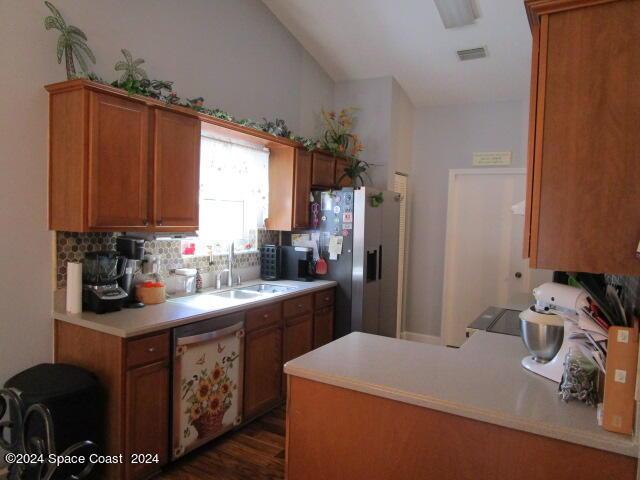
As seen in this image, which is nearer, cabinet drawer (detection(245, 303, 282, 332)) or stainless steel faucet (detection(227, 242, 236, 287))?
cabinet drawer (detection(245, 303, 282, 332))

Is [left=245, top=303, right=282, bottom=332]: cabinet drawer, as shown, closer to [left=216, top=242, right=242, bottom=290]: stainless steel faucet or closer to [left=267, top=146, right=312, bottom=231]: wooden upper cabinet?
[left=216, top=242, right=242, bottom=290]: stainless steel faucet

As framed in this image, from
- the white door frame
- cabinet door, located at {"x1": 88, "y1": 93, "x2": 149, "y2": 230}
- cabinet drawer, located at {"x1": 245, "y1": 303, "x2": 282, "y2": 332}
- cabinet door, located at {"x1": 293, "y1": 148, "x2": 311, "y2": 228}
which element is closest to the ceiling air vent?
the white door frame

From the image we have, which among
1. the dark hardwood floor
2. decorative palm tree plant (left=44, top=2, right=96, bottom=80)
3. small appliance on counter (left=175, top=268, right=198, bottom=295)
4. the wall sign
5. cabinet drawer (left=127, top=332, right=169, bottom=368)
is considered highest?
decorative palm tree plant (left=44, top=2, right=96, bottom=80)

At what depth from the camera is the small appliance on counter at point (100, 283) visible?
8.16 ft

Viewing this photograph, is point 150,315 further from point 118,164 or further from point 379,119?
point 379,119

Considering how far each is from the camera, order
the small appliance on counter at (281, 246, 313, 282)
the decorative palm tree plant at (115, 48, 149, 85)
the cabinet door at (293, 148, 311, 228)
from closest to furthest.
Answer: the decorative palm tree plant at (115, 48, 149, 85) < the cabinet door at (293, 148, 311, 228) < the small appliance on counter at (281, 246, 313, 282)

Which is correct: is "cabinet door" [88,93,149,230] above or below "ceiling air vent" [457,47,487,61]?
below

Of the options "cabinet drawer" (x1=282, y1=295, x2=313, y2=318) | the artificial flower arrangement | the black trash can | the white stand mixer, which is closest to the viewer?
the white stand mixer

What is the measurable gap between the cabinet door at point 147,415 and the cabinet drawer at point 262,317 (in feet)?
2.31

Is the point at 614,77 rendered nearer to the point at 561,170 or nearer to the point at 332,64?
the point at 561,170

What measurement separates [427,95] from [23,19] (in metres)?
3.92

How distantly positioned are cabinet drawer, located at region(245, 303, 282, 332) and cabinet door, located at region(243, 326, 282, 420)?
0.15ft

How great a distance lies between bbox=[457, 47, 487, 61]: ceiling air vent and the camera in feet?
13.2

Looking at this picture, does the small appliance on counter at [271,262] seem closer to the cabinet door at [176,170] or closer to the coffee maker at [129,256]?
the cabinet door at [176,170]
